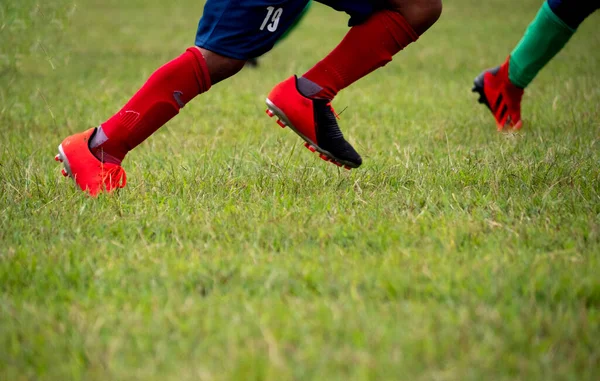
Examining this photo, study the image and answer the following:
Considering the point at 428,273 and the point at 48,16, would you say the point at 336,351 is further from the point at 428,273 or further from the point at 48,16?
the point at 48,16

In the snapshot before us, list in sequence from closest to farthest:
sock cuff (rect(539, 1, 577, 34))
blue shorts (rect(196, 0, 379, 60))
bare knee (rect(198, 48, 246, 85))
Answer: blue shorts (rect(196, 0, 379, 60)) < bare knee (rect(198, 48, 246, 85)) < sock cuff (rect(539, 1, 577, 34))

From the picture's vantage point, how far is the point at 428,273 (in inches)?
75.9

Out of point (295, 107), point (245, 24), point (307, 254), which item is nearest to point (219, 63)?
point (245, 24)

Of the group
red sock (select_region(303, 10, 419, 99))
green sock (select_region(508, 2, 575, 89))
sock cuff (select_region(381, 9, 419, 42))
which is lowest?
green sock (select_region(508, 2, 575, 89))

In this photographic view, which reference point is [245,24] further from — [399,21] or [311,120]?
[399,21]

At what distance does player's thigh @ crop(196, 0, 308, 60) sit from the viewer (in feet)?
8.52

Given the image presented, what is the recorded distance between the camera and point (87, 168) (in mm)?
2771

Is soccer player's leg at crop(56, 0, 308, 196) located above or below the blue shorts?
below

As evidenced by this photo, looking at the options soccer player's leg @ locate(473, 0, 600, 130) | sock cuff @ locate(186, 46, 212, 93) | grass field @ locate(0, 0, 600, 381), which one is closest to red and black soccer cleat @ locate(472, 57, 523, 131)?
soccer player's leg @ locate(473, 0, 600, 130)

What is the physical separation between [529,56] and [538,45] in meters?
0.07

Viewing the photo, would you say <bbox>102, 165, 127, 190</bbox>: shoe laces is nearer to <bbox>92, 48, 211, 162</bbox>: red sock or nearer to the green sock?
<bbox>92, 48, 211, 162</bbox>: red sock

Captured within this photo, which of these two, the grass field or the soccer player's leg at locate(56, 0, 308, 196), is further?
the soccer player's leg at locate(56, 0, 308, 196)

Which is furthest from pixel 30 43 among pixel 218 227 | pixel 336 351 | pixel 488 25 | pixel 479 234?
pixel 488 25

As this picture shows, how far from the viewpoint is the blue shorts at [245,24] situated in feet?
8.52
